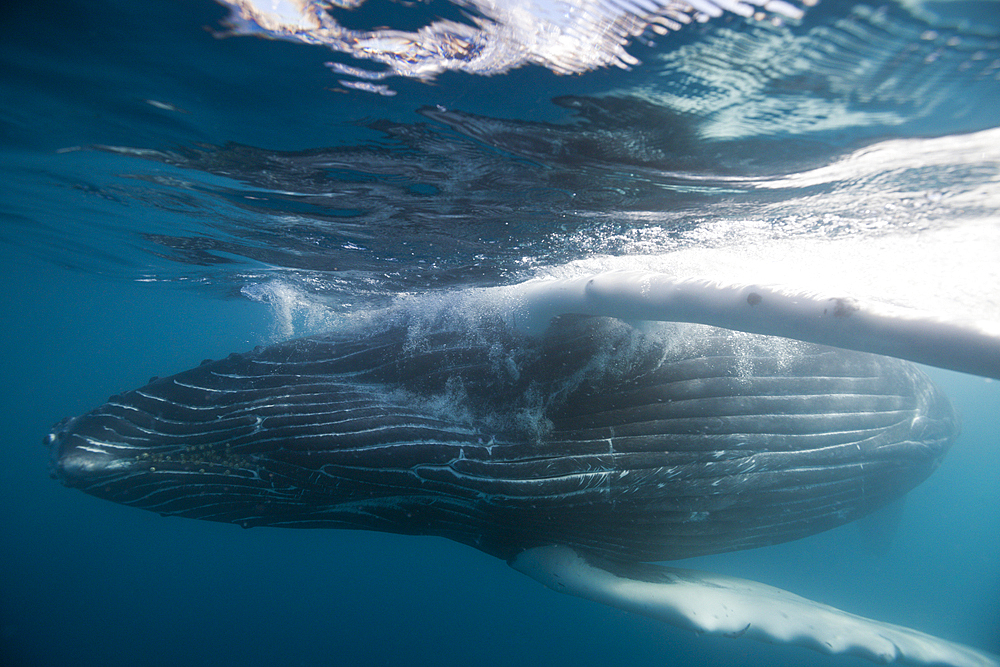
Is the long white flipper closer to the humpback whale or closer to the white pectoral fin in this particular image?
the humpback whale

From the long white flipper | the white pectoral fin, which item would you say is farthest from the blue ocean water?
the white pectoral fin

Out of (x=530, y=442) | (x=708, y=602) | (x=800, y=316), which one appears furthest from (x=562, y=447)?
(x=708, y=602)

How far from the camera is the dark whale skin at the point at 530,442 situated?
4.93m

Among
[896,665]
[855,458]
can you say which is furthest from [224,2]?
[896,665]

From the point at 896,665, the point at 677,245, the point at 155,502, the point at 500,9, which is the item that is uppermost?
the point at 500,9

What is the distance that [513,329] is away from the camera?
6.03 m

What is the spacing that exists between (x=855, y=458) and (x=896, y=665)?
479cm

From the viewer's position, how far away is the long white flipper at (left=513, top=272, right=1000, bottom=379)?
304 cm

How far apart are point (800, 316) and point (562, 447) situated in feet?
8.94

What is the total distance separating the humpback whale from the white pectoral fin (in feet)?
0.09

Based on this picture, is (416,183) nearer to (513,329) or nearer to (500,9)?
(513,329)

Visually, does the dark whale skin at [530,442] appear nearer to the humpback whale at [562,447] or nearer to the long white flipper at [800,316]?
the humpback whale at [562,447]

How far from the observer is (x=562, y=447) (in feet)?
16.4

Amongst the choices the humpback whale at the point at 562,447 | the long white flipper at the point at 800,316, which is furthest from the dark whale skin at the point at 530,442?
the long white flipper at the point at 800,316
